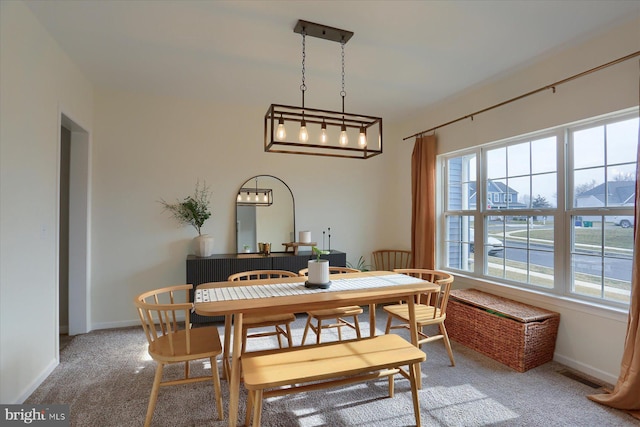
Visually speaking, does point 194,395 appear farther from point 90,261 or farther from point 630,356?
point 630,356

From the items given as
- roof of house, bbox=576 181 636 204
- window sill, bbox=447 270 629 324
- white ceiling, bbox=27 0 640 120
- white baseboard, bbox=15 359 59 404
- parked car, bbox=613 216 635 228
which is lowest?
white baseboard, bbox=15 359 59 404

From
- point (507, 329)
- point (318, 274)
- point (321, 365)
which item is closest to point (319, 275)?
point (318, 274)

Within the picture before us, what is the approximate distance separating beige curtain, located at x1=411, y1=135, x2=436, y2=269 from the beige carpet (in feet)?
4.88

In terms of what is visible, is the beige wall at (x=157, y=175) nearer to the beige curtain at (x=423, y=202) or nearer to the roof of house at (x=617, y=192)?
the beige curtain at (x=423, y=202)

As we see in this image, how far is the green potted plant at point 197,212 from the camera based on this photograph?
12.6ft

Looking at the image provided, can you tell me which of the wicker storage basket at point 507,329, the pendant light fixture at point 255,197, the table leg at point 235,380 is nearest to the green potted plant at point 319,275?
the table leg at point 235,380

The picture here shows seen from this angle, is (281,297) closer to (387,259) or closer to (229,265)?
(229,265)

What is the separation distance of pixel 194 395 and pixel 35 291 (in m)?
1.43

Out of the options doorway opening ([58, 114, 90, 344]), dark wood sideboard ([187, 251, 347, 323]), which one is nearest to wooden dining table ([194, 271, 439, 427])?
dark wood sideboard ([187, 251, 347, 323])

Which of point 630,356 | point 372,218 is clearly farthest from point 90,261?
point 630,356

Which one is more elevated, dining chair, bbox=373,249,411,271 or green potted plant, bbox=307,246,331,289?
green potted plant, bbox=307,246,331,289

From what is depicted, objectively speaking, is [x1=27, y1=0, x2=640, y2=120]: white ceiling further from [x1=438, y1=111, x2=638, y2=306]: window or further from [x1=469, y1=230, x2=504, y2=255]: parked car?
[x1=469, y1=230, x2=504, y2=255]: parked car

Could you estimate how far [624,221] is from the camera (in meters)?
2.49

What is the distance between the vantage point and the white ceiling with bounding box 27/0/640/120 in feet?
7.42
